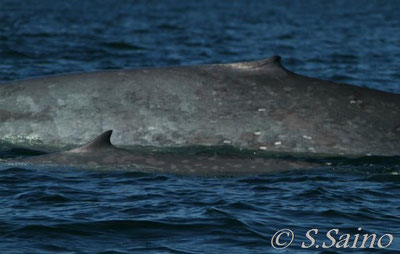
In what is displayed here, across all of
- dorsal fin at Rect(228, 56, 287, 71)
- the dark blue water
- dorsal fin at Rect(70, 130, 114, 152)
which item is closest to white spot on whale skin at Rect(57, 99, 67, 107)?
the dark blue water

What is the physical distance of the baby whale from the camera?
1297 cm

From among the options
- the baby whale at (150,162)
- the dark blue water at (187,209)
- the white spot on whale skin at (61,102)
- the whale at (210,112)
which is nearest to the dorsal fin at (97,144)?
the baby whale at (150,162)

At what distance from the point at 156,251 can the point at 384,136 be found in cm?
517

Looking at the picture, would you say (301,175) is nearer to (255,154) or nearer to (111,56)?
(255,154)

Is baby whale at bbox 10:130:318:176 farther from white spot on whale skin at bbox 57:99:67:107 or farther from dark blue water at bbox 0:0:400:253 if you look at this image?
white spot on whale skin at bbox 57:99:67:107

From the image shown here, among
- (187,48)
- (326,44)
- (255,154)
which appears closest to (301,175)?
(255,154)

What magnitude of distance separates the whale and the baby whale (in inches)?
29.9

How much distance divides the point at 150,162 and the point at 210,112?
158 centimetres

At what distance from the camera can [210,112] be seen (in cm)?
1437

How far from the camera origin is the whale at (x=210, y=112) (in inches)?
553

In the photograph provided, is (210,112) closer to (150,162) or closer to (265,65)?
(265,65)

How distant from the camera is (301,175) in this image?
1298 cm

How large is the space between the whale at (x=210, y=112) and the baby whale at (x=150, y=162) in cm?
76

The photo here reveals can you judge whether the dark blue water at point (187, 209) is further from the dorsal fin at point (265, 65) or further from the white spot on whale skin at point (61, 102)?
the dorsal fin at point (265, 65)
